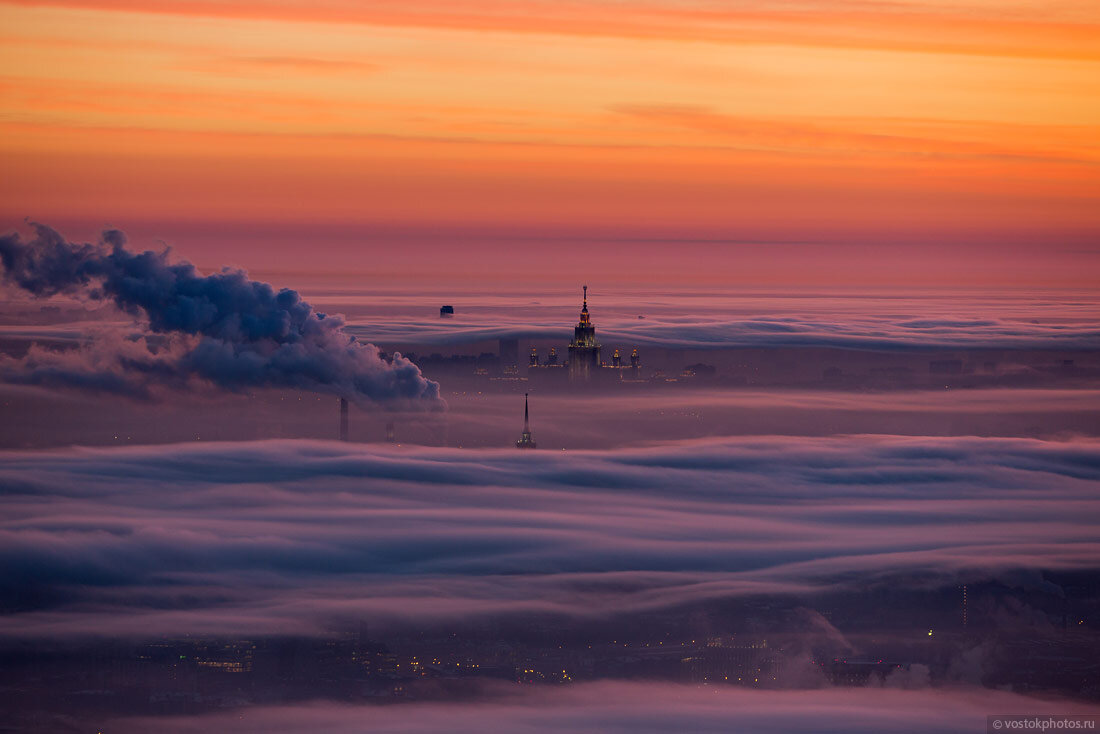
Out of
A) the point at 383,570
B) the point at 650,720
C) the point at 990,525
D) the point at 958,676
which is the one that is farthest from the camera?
the point at 990,525

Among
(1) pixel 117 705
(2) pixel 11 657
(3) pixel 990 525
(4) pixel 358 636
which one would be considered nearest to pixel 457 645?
(4) pixel 358 636

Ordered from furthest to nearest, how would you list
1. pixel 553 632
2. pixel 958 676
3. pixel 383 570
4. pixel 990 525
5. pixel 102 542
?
pixel 990 525, pixel 102 542, pixel 383 570, pixel 553 632, pixel 958 676

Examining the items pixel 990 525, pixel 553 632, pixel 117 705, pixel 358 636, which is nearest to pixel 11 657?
pixel 117 705

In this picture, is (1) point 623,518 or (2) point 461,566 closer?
(2) point 461,566

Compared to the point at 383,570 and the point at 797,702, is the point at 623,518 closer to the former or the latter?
the point at 383,570

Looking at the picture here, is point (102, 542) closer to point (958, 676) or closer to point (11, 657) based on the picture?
point (11, 657)

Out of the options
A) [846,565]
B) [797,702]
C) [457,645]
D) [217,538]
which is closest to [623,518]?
[846,565]

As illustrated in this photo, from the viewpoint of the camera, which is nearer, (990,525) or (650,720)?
(650,720)

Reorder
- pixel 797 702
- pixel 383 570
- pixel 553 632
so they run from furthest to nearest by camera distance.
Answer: pixel 383 570, pixel 553 632, pixel 797 702

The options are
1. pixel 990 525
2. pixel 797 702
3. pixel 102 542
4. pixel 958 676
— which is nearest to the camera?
pixel 797 702
